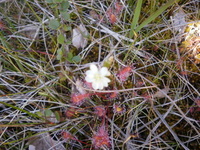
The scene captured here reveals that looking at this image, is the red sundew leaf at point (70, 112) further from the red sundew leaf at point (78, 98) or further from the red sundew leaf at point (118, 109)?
the red sundew leaf at point (118, 109)

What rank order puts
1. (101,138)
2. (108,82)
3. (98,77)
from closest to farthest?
(98,77) < (101,138) < (108,82)

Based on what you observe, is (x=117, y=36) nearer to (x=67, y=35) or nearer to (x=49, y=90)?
(x=67, y=35)

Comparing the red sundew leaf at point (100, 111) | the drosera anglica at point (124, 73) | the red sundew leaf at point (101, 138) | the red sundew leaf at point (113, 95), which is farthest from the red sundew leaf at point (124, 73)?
the red sundew leaf at point (101, 138)

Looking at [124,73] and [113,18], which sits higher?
[113,18]

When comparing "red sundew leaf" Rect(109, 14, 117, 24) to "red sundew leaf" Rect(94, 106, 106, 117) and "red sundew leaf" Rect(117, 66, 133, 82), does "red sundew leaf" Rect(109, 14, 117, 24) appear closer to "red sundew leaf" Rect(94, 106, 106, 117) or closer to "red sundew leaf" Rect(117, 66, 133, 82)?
"red sundew leaf" Rect(117, 66, 133, 82)

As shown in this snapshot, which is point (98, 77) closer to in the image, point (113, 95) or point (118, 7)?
point (113, 95)

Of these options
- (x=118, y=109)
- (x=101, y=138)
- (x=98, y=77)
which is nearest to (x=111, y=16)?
(x=98, y=77)

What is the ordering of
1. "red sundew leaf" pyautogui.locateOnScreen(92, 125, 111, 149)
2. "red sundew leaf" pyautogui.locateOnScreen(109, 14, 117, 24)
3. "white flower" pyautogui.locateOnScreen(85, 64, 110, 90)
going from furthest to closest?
1. "red sundew leaf" pyautogui.locateOnScreen(109, 14, 117, 24)
2. "red sundew leaf" pyautogui.locateOnScreen(92, 125, 111, 149)
3. "white flower" pyautogui.locateOnScreen(85, 64, 110, 90)

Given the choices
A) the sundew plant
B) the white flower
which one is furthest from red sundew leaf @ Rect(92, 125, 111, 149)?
the white flower
